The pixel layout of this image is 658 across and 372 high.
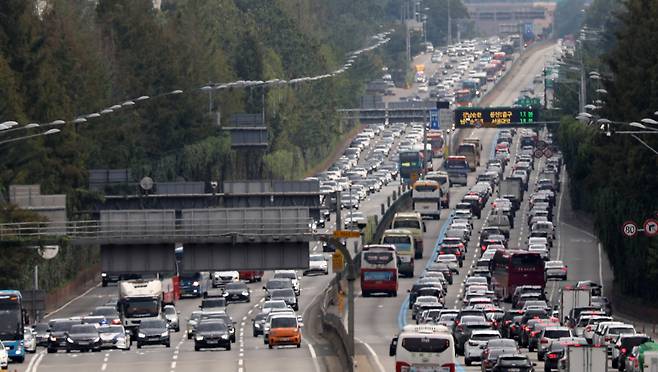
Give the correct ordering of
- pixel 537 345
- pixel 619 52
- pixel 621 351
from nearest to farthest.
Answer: pixel 621 351, pixel 537 345, pixel 619 52

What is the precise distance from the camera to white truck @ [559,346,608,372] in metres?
77.5

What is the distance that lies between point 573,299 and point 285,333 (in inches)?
652

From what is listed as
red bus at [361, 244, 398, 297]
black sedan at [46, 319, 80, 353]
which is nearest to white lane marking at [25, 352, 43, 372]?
black sedan at [46, 319, 80, 353]

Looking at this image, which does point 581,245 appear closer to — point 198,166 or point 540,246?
point 540,246

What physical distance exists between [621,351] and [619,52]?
5883 centimetres

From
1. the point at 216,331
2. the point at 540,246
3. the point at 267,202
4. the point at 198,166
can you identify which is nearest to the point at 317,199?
the point at 267,202

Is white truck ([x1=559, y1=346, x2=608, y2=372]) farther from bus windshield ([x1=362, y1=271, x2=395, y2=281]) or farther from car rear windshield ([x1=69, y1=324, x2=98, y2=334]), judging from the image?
bus windshield ([x1=362, y1=271, x2=395, y2=281])

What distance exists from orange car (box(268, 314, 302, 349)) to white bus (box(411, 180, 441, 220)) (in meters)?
86.2

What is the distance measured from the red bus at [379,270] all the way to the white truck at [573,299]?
92.6ft

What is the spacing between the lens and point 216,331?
102 m

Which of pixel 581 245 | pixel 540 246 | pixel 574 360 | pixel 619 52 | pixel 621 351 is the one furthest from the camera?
pixel 581 245

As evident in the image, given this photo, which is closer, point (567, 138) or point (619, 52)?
point (619, 52)

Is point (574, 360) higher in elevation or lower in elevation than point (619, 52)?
lower

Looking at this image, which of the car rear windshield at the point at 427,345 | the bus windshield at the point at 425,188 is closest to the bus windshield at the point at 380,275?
the bus windshield at the point at 425,188
